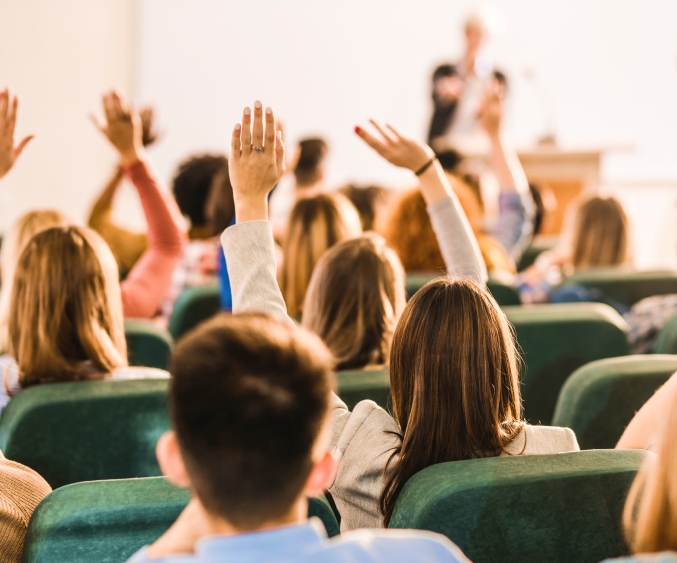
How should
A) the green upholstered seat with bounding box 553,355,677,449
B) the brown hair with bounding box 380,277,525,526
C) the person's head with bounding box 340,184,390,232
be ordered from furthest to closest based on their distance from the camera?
the person's head with bounding box 340,184,390,232
the green upholstered seat with bounding box 553,355,677,449
the brown hair with bounding box 380,277,525,526

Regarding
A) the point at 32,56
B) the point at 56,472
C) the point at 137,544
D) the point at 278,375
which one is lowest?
the point at 56,472

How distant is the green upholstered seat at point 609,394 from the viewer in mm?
1500

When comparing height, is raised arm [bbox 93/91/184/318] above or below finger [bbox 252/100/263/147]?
below

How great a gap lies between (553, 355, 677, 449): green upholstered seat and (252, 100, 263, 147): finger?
88cm

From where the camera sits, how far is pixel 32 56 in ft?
20.5

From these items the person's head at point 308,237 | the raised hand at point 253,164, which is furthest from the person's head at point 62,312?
the person's head at point 308,237

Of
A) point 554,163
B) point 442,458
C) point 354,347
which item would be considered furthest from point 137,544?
point 554,163

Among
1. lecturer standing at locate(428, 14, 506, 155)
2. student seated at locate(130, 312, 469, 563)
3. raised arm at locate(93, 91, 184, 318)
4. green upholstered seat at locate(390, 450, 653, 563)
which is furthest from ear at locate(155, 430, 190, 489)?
lecturer standing at locate(428, 14, 506, 155)

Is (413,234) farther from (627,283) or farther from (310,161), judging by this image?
(310,161)

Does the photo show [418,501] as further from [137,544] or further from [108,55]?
[108,55]

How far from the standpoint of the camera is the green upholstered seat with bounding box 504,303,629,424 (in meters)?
1.95

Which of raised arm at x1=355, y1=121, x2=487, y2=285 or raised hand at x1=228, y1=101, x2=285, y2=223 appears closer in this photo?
raised hand at x1=228, y1=101, x2=285, y2=223

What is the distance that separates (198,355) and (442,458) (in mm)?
544

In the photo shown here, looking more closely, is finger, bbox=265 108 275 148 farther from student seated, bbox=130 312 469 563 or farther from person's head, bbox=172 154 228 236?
person's head, bbox=172 154 228 236
